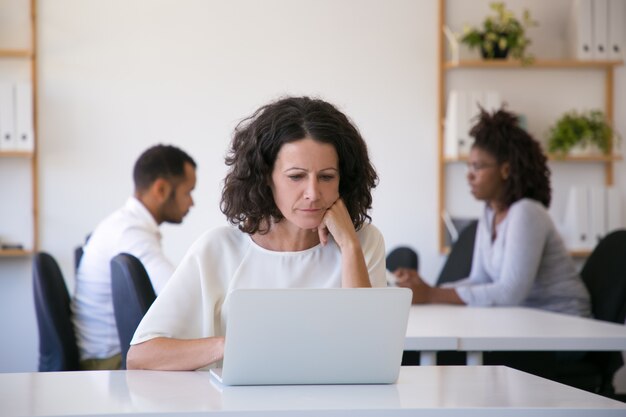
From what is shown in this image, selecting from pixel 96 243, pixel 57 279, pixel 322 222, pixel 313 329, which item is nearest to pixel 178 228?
pixel 96 243

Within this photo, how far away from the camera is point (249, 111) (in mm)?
5078

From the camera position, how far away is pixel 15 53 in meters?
4.79

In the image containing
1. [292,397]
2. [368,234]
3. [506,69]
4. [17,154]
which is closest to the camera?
[292,397]

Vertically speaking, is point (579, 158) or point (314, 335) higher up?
point (579, 158)

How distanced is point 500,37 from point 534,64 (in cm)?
24

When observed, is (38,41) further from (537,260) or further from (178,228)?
(537,260)

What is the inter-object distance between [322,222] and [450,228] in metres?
3.14

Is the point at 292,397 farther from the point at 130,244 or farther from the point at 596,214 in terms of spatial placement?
the point at 596,214

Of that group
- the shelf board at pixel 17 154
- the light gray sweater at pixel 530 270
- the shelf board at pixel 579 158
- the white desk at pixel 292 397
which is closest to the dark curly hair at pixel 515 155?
the light gray sweater at pixel 530 270

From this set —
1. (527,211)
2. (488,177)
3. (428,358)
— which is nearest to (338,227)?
(428,358)

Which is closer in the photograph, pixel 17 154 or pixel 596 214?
pixel 17 154

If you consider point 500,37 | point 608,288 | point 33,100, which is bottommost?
point 608,288

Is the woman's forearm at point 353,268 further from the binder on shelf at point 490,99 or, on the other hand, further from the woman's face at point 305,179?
the binder on shelf at point 490,99

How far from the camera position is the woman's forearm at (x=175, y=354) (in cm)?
177
